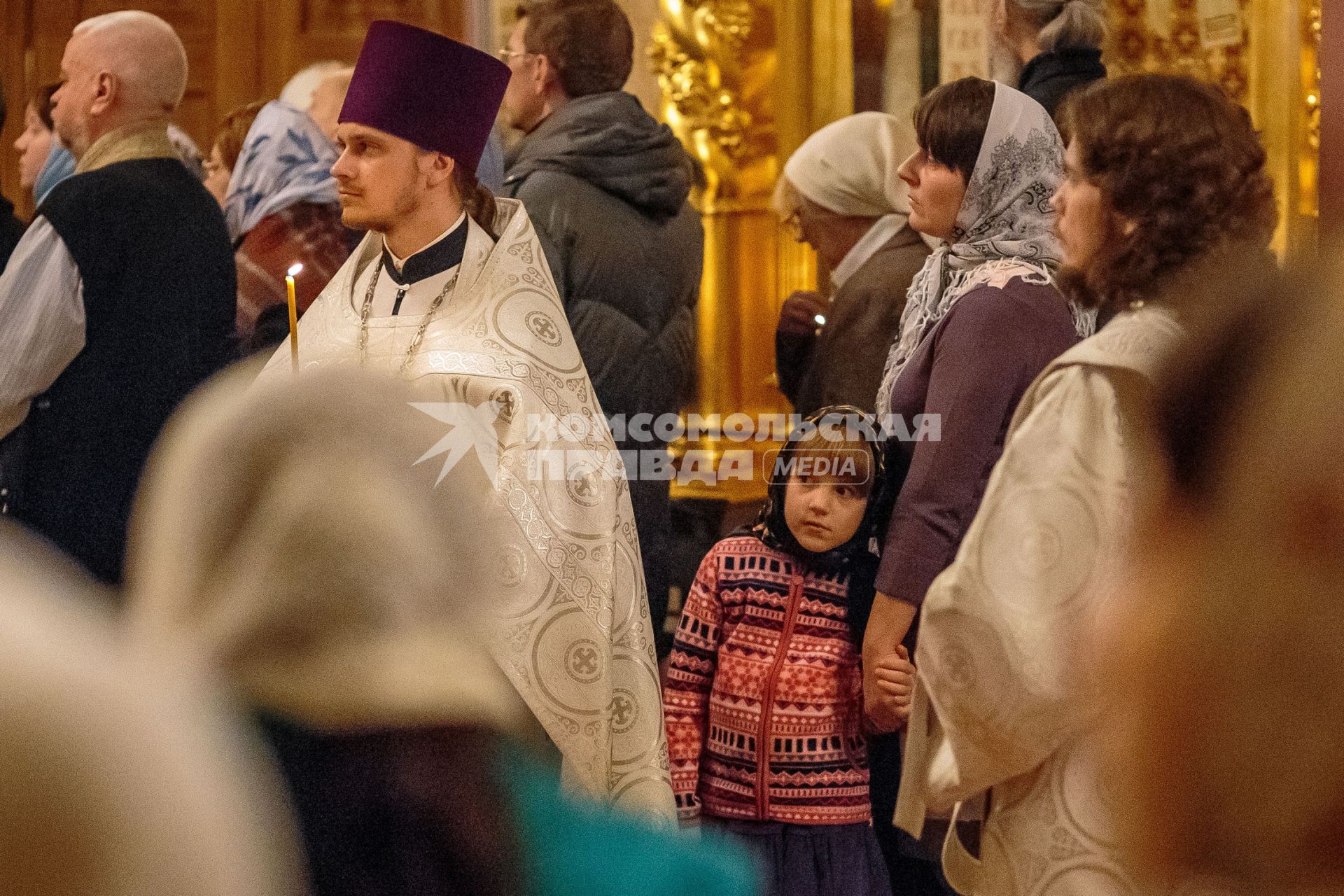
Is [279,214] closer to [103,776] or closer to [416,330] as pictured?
[416,330]

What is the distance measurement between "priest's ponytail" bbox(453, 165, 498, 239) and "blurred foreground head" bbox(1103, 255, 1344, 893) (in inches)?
84.0

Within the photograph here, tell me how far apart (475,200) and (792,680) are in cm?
95

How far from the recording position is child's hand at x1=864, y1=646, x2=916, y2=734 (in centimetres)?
275

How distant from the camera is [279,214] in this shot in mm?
3801

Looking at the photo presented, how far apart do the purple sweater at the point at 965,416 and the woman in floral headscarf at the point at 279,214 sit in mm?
1427

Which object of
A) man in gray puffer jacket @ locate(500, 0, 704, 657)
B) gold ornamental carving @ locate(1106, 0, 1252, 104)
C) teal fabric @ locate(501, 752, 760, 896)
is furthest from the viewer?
gold ornamental carving @ locate(1106, 0, 1252, 104)

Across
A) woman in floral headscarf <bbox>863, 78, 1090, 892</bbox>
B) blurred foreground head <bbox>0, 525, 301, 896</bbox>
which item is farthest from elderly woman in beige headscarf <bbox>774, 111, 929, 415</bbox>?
blurred foreground head <bbox>0, 525, 301, 896</bbox>

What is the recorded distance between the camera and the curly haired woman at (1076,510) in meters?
1.92

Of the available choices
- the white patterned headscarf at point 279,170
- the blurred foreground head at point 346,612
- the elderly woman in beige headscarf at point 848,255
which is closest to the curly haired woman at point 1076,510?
the blurred foreground head at point 346,612

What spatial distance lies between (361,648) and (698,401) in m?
4.32

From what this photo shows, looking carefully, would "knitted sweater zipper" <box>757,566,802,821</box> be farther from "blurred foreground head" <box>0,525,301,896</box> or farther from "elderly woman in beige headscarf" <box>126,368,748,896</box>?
"blurred foreground head" <box>0,525,301,896</box>

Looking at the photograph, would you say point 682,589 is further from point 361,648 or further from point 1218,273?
point 361,648

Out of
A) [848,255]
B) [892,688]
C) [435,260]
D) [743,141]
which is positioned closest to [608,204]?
[848,255]

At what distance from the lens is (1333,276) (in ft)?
2.91
